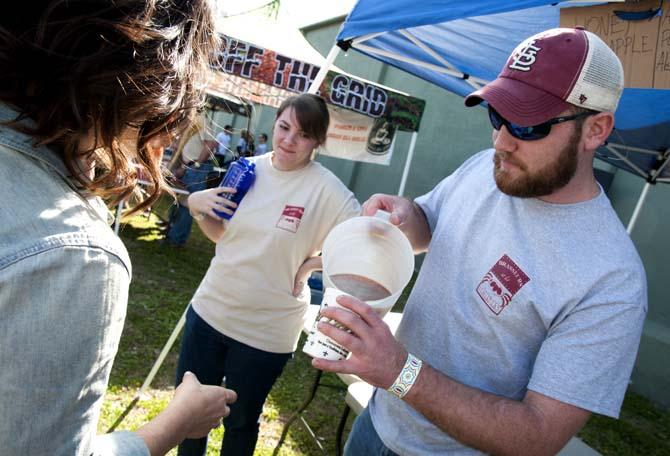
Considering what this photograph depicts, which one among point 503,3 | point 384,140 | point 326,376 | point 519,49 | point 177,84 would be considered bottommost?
point 326,376

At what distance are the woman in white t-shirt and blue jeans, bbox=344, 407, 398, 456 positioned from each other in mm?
671

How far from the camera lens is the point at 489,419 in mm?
1243

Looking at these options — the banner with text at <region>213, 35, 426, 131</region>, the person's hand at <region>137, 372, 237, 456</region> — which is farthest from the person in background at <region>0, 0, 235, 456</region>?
the banner with text at <region>213, 35, 426, 131</region>

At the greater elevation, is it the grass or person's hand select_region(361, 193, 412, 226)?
person's hand select_region(361, 193, 412, 226)

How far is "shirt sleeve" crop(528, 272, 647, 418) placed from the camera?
121cm

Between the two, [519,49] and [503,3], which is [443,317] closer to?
[519,49]

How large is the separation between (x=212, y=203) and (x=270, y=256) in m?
0.36

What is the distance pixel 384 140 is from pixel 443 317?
7.11 meters

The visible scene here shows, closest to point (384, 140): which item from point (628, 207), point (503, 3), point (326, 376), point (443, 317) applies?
point (628, 207)

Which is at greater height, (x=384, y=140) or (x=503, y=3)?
(x=503, y=3)

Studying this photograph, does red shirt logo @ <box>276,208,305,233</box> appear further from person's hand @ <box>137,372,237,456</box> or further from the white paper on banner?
the white paper on banner

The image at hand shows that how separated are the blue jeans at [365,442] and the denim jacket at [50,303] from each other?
1.08m

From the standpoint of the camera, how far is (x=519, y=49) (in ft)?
4.78

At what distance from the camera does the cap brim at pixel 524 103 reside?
134cm
